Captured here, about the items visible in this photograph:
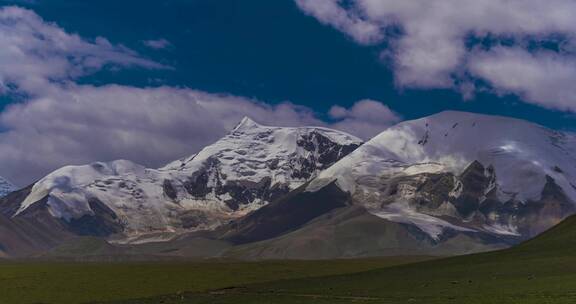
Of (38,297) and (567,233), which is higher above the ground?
(567,233)

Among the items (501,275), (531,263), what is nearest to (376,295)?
(501,275)

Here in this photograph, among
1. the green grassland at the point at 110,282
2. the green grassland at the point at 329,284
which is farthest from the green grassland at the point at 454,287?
the green grassland at the point at 110,282

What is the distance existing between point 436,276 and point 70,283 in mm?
61735

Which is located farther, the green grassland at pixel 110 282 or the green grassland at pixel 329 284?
the green grassland at pixel 110 282

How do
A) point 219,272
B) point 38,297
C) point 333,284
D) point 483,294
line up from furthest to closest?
point 219,272 → point 333,284 → point 38,297 → point 483,294

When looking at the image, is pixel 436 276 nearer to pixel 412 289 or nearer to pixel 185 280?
pixel 412 289

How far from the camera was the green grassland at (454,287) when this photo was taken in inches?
3610

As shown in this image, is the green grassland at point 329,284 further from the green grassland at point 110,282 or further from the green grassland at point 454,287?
the green grassland at point 110,282

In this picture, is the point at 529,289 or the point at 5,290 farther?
the point at 5,290

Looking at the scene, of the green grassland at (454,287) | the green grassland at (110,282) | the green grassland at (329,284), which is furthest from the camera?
the green grassland at (110,282)

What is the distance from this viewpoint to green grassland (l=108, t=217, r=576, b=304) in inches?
3610

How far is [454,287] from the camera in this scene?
10881 centimetres

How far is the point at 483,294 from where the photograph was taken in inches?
3701

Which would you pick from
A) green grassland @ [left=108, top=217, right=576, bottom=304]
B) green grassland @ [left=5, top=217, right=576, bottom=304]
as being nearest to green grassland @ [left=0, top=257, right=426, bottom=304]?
green grassland @ [left=5, top=217, right=576, bottom=304]
